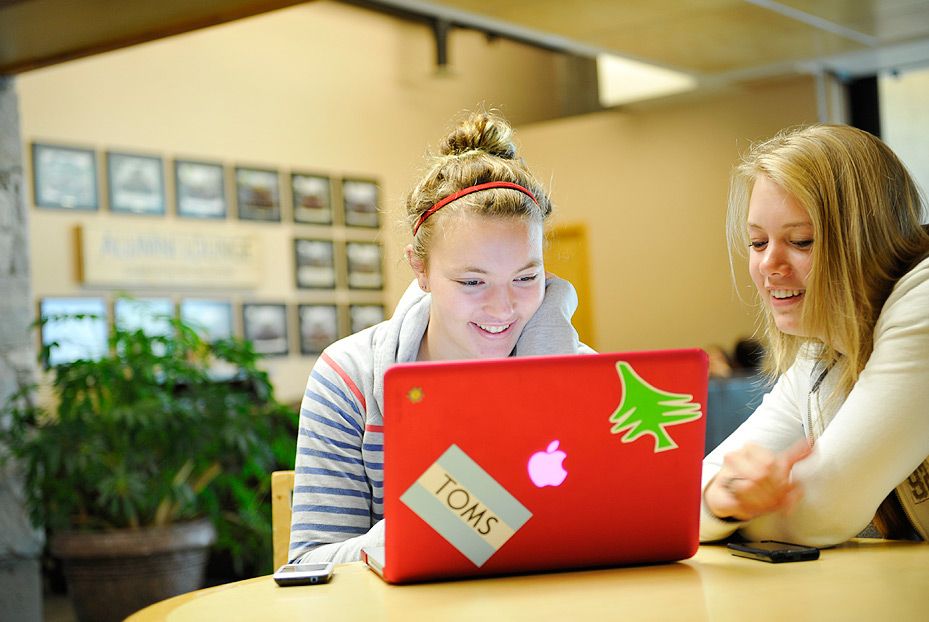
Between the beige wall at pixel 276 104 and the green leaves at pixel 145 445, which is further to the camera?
the beige wall at pixel 276 104

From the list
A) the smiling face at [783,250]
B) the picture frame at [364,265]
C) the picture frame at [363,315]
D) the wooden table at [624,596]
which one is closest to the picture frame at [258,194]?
the picture frame at [364,265]

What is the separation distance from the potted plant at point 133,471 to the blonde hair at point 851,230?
113 inches

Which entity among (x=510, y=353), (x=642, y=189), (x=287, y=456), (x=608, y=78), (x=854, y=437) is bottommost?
(x=287, y=456)

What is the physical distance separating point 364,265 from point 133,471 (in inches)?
143

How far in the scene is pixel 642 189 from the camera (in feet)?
25.4

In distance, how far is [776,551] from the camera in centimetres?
125

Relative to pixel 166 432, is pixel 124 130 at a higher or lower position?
higher

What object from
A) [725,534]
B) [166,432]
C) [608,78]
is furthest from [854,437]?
[608,78]

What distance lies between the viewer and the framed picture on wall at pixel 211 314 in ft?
20.4

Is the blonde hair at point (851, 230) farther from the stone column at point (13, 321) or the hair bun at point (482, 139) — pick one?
the stone column at point (13, 321)

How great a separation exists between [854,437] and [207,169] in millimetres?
5576

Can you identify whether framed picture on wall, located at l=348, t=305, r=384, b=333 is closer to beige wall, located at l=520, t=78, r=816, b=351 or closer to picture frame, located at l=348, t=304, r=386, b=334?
picture frame, located at l=348, t=304, r=386, b=334

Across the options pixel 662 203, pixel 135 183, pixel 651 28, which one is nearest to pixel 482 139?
pixel 651 28

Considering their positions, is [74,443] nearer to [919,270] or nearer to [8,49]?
[8,49]
